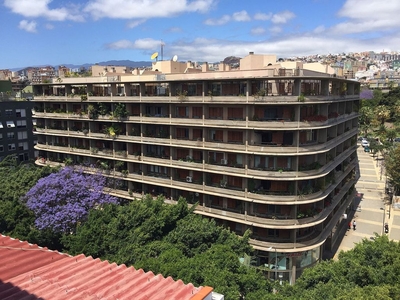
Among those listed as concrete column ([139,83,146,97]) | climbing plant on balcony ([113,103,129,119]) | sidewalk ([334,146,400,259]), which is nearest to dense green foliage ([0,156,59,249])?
climbing plant on balcony ([113,103,129,119])

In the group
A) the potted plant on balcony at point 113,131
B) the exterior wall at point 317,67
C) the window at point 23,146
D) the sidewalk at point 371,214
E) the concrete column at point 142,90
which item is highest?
the exterior wall at point 317,67

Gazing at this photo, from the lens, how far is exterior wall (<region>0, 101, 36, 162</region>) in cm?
7156

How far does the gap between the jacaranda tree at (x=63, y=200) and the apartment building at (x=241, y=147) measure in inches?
220

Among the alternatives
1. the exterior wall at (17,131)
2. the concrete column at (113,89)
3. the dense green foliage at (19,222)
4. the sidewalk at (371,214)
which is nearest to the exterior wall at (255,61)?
the concrete column at (113,89)

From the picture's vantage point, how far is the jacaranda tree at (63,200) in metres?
35.5

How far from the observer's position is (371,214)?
5731cm

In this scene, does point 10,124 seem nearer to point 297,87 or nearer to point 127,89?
point 127,89

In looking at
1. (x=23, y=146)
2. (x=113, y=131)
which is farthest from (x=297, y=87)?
(x=23, y=146)

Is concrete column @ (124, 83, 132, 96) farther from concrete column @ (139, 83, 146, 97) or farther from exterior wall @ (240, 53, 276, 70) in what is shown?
exterior wall @ (240, 53, 276, 70)

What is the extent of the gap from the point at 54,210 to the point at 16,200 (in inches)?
248

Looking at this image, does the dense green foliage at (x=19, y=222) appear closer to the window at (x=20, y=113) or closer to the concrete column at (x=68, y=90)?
the concrete column at (x=68, y=90)

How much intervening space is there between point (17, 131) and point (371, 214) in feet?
222

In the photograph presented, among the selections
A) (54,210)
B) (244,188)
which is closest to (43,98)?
(54,210)

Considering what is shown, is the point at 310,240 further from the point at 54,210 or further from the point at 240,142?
the point at 54,210
